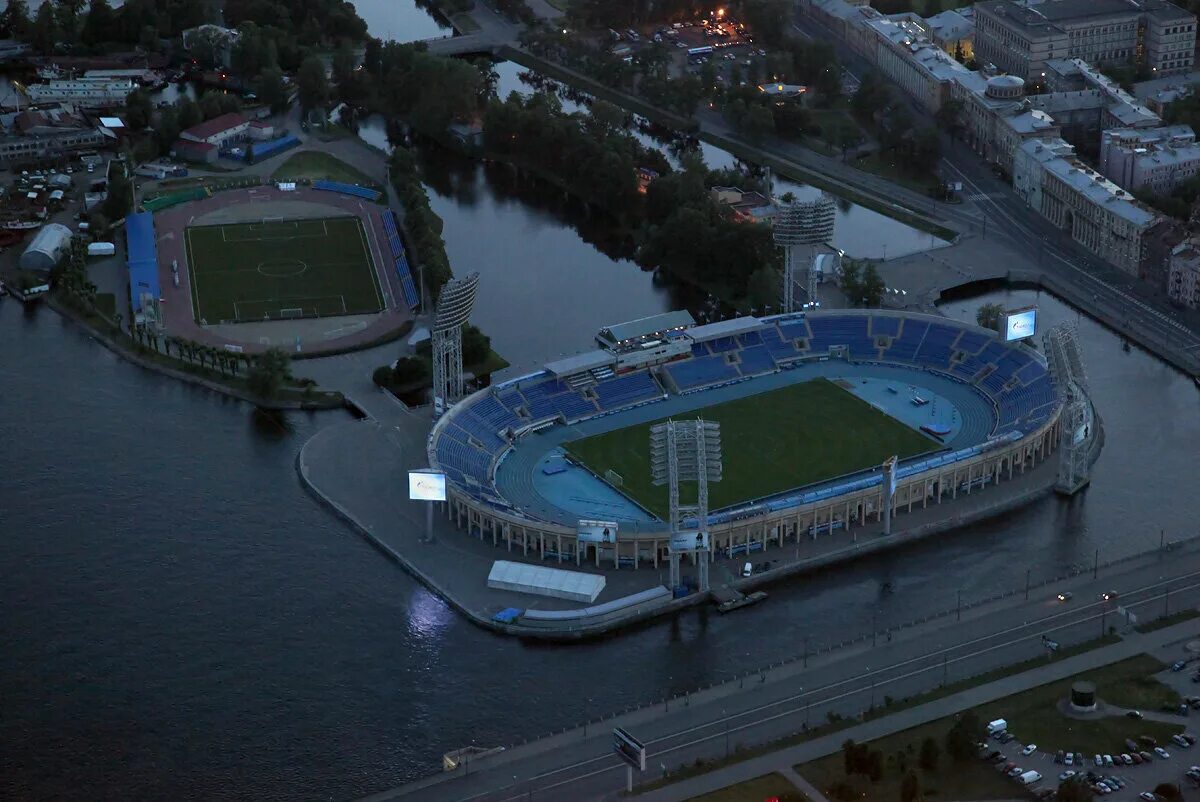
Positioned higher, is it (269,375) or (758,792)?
(269,375)

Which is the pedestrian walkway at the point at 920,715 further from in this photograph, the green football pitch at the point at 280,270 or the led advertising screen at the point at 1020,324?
the green football pitch at the point at 280,270

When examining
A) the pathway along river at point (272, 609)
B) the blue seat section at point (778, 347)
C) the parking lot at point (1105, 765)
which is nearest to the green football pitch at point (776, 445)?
the blue seat section at point (778, 347)

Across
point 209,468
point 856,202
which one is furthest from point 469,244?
point 209,468

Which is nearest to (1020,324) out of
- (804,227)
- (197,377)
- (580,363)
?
(804,227)

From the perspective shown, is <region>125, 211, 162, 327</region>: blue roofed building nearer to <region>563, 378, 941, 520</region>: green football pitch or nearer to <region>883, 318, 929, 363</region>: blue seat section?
<region>563, 378, 941, 520</region>: green football pitch

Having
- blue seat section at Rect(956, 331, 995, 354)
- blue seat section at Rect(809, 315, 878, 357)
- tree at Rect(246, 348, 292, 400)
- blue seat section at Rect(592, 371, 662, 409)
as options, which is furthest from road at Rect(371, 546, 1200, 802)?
tree at Rect(246, 348, 292, 400)

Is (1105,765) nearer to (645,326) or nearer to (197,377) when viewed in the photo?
(645,326)
